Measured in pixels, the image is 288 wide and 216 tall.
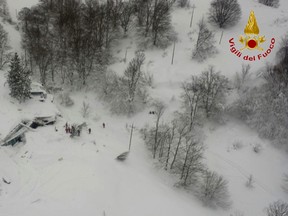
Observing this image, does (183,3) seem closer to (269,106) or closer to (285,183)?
(269,106)

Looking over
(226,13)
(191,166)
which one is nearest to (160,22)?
(226,13)

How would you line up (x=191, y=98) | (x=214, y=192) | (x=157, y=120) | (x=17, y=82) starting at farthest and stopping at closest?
(x=191, y=98) < (x=157, y=120) < (x=17, y=82) < (x=214, y=192)

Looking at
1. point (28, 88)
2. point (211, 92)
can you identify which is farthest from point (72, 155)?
point (211, 92)

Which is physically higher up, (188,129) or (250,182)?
(188,129)

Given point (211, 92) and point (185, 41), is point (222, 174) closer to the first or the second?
point (211, 92)

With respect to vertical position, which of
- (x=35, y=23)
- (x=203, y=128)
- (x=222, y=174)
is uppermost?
(x=35, y=23)

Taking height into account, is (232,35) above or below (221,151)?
above

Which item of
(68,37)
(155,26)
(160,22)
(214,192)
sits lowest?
(214,192)

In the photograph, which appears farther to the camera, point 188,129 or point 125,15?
point 125,15
